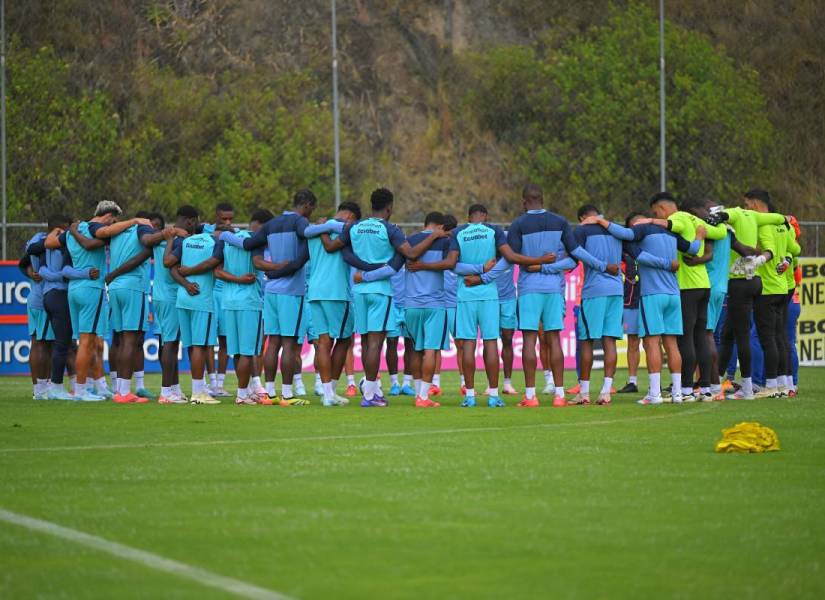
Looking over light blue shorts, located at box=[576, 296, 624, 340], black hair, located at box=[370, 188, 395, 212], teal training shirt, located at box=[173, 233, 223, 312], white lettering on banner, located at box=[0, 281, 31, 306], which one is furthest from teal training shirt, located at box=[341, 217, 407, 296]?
white lettering on banner, located at box=[0, 281, 31, 306]

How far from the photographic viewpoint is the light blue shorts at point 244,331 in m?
19.2

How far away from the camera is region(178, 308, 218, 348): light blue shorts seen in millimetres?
19516

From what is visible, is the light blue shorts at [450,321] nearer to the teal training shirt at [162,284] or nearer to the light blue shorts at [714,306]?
the light blue shorts at [714,306]

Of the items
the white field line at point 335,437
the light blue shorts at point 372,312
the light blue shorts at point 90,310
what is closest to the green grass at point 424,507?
the white field line at point 335,437

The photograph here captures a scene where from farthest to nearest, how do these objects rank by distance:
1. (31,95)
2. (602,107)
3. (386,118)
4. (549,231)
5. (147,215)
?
(386,118) < (602,107) < (31,95) < (147,215) < (549,231)

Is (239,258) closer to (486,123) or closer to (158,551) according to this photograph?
(158,551)

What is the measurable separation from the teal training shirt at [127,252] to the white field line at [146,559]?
9.96 m

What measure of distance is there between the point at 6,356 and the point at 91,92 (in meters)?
24.6

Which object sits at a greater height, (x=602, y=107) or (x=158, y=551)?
(x=602, y=107)

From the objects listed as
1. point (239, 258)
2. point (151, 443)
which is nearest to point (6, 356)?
point (239, 258)

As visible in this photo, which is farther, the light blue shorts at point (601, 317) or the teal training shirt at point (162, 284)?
the teal training shirt at point (162, 284)

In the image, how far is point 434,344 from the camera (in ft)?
62.8

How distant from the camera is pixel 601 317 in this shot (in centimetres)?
1877

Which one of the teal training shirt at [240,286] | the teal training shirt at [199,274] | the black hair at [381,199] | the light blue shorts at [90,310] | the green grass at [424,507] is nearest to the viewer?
the green grass at [424,507]
